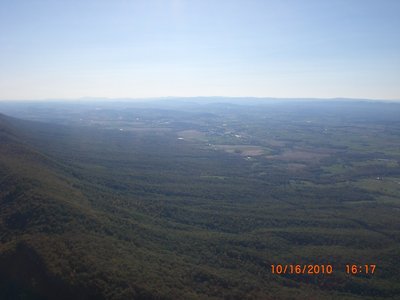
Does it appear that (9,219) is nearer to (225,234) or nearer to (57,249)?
(57,249)

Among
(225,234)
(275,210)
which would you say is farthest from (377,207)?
(225,234)
